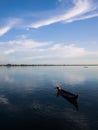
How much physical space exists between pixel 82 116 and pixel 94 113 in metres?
2.95

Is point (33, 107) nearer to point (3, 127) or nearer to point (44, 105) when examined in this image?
point (44, 105)

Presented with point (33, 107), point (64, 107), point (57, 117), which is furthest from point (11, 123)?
point (64, 107)

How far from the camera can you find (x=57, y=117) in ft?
114

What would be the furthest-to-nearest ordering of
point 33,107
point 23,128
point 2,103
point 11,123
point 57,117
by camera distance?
point 2,103, point 33,107, point 57,117, point 11,123, point 23,128

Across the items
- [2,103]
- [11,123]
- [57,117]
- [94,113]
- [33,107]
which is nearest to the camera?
[11,123]

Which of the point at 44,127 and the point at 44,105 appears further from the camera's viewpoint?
the point at 44,105

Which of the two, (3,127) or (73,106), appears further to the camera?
(73,106)

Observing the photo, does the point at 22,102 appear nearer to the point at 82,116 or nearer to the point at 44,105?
the point at 44,105

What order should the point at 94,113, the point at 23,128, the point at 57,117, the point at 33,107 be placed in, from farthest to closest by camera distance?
the point at 33,107 → the point at 94,113 → the point at 57,117 → the point at 23,128

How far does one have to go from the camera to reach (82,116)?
116 ft

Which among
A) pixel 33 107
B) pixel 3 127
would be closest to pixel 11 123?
pixel 3 127

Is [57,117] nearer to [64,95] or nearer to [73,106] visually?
[73,106]

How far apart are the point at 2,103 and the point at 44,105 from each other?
9.71 metres

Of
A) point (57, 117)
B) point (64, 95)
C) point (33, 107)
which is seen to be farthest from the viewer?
point (64, 95)
